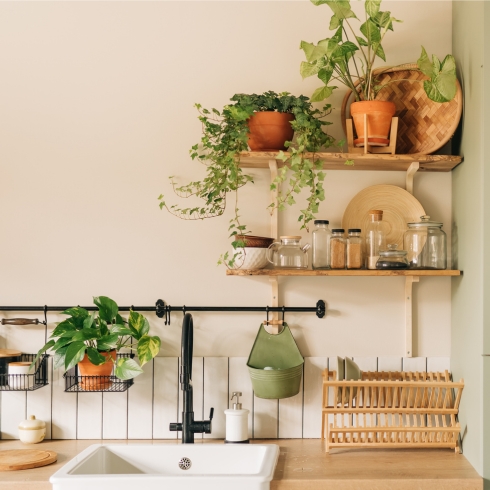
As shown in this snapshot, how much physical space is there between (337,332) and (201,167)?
2.57 ft

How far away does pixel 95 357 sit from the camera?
205 centimetres

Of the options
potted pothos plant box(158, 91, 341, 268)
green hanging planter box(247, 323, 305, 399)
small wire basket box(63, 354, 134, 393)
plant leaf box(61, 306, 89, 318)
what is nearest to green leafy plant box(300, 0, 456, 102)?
potted pothos plant box(158, 91, 341, 268)

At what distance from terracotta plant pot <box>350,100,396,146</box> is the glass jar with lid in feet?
1.20

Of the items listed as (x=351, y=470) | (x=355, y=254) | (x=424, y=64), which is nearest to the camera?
(x=351, y=470)

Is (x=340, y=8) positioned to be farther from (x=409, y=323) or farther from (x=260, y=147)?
(x=409, y=323)

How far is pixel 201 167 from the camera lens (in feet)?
7.53

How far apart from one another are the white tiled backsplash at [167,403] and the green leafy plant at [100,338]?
0.18 m

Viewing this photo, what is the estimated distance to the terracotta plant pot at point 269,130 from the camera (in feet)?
6.79

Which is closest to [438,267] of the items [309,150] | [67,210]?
[309,150]

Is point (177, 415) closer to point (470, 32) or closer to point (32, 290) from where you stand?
point (32, 290)

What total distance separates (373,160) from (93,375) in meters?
1.18

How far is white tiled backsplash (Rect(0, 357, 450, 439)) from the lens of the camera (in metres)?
2.24

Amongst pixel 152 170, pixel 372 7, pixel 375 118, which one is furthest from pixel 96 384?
pixel 372 7

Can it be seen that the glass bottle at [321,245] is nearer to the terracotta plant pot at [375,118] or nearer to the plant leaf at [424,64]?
the terracotta plant pot at [375,118]
